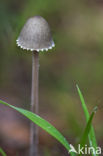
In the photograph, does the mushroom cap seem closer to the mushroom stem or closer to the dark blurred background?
the mushroom stem

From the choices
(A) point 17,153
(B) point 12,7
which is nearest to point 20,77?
(B) point 12,7

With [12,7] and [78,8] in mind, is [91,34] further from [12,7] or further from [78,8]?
[12,7]

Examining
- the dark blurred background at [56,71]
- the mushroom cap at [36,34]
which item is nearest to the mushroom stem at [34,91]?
the mushroom cap at [36,34]

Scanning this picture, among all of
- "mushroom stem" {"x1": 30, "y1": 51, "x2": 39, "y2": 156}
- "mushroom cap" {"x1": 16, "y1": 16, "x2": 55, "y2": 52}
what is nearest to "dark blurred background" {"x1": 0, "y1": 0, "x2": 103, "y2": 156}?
"mushroom stem" {"x1": 30, "y1": 51, "x2": 39, "y2": 156}

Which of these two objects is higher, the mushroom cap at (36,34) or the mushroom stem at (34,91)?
the mushroom cap at (36,34)

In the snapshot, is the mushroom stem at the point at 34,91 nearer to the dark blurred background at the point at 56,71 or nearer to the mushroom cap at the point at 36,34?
the mushroom cap at the point at 36,34
